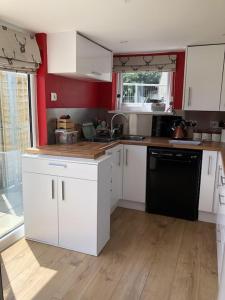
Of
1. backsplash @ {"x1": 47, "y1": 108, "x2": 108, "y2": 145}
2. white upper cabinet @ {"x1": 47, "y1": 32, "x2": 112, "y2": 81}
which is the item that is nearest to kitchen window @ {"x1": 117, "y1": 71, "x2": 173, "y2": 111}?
backsplash @ {"x1": 47, "y1": 108, "x2": 108, "y2": 145}

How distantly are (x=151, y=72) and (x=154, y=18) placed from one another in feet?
5.24

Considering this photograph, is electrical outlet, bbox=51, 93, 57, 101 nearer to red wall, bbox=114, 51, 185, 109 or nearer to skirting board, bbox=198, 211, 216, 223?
red wall, bbox=114, 51, 185, 109

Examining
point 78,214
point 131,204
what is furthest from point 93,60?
point 131,204

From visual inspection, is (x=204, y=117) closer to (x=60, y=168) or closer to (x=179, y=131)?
(x=179, y=131)

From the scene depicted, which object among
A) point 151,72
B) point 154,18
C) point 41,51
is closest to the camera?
point 154,18

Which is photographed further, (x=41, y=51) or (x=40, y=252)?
(x=41, y=51)

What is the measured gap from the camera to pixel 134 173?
10.8 ft

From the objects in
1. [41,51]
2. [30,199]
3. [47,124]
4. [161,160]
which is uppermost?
[41,51]

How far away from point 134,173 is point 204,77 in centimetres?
150

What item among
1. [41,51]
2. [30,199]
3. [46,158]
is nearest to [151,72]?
[41,51]

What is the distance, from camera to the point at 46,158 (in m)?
2.38

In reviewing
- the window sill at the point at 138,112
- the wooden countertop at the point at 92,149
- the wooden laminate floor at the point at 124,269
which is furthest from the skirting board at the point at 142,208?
the window sill at the point at 138,112

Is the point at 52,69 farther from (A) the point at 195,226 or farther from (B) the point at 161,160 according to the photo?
(A) the point at 195,226

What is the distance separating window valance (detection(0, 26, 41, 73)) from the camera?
224cm
